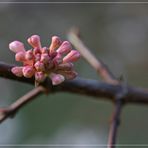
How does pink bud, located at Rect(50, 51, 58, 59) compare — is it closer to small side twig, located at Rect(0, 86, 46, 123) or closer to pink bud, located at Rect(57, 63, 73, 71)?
pink bud, located at Rect(57, 63, 73, 71)

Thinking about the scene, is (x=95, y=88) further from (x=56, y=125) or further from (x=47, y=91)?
(x=56, y=125)

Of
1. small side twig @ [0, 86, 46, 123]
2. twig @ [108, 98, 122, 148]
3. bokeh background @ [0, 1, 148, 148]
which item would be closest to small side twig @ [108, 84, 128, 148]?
twig @ [108, 98, 122, 148]

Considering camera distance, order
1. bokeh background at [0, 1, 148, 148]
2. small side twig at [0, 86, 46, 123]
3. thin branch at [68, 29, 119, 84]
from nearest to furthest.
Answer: small side twig at [0, 86, 46, 123]
thin branch at [68, 29, 119, 84]
bokeh background at [0, 1, 148, 148]

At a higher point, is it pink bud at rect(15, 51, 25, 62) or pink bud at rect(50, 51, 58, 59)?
pink bud at rect(50, 51, 58, 59)

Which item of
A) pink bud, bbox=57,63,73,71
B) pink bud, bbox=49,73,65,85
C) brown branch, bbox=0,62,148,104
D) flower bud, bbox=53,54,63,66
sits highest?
brown branch, bbox=0,62,148,104

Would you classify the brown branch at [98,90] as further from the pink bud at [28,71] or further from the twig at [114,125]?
the pink bud at [28,71]

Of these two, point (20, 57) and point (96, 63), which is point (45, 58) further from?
point (96, 63)

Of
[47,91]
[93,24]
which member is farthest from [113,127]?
[93,24]

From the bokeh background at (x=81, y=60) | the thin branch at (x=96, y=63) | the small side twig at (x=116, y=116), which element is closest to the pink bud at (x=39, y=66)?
the small side twig at (x=116, y=116)

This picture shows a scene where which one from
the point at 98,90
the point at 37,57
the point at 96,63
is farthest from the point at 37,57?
the point at 96,63
